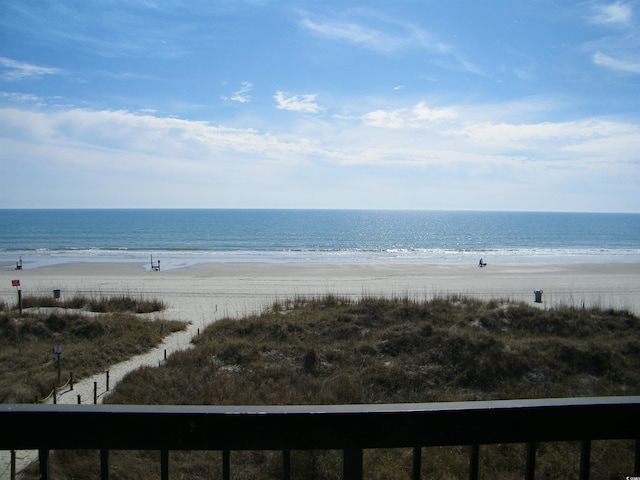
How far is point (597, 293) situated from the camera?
97.2 feet

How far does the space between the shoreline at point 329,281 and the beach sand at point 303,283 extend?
6 centimetres

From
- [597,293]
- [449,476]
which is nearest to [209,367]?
[449,476]

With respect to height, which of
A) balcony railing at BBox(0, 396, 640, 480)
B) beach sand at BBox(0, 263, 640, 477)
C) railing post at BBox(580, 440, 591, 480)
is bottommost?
beach sand at BBox(0, 263, 640, 477)

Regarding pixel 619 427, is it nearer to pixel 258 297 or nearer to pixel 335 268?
pixel 258 297

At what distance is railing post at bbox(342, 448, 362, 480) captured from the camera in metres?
1.69

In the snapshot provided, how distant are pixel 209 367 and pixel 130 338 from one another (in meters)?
4.93

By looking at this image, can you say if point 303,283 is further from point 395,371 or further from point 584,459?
point 584,459

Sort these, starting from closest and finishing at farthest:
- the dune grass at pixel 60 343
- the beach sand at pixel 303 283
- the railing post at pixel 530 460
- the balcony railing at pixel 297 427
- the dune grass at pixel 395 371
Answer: the balcony railing at pixel 297 427 → the railing post at pixel 530 460 → the dune grass at pixel 395 371 → the dune grass at pixel 60 343 → the beach sand at pixel 303 283

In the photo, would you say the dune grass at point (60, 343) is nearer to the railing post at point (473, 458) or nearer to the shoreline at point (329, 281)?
the shoreline at point (329, 281)

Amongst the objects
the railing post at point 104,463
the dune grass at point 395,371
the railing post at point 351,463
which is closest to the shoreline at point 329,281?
the dune grass at point 395,371

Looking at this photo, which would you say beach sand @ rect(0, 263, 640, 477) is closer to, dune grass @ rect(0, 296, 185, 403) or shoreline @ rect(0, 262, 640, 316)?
shoreline @ rect(0, 262, 640, 316)

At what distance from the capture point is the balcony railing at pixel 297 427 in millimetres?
1644

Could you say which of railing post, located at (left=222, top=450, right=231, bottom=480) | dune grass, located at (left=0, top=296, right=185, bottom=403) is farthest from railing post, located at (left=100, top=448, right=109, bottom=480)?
dune grass, located at (left=0, top=296, right=185, bottom=403)

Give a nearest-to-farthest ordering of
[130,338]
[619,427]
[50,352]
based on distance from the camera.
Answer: [619,427], [50,352], [130,338]
